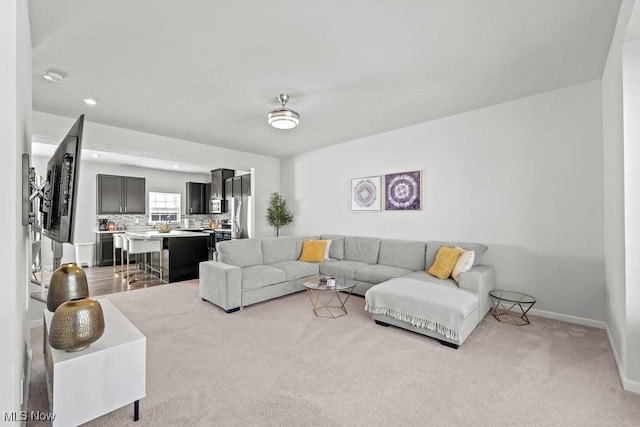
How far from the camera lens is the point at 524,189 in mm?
3441

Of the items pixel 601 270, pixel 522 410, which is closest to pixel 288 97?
pixel 522 410

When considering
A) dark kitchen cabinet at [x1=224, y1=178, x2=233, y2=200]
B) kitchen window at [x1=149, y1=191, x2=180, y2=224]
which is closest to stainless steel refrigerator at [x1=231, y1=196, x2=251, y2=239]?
dark kitchen cabinet at [x1=224, y1=178, x2=233, y2=200]

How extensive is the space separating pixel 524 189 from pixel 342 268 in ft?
8.26

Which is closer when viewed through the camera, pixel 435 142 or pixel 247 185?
pixel 435 142

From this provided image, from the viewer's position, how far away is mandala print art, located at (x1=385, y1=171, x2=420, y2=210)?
442 centimetres

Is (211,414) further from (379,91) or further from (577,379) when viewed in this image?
(379,91)

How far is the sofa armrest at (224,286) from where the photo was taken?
354cm

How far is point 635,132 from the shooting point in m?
2.05

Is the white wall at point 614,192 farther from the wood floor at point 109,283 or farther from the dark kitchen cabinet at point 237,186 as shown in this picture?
the dark kitchen cabinet at point 237,186

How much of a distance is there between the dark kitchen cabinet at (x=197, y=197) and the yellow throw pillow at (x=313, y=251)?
199 inches

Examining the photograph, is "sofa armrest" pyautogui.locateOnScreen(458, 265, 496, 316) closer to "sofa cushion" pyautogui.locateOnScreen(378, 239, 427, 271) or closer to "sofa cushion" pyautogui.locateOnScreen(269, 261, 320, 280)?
"sofa cushion" pyautogui.locateOnScreen(378, 239, 427, 271)

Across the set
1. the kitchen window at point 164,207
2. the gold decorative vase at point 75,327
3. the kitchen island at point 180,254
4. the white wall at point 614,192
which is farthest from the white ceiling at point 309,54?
the kitchen window at point 164,207

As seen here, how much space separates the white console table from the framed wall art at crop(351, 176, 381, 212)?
3844 mm

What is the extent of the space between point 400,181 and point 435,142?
76 centimetres
